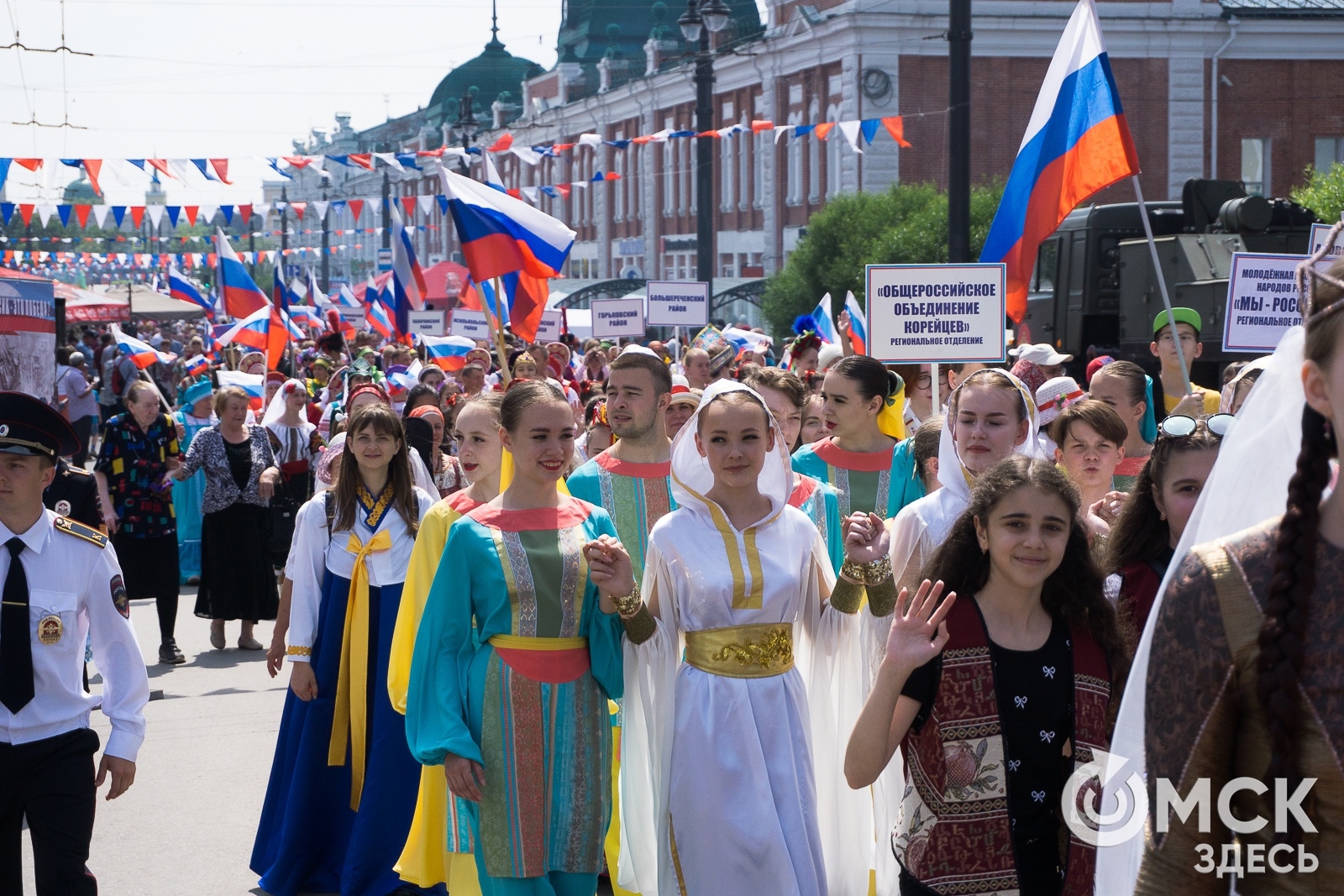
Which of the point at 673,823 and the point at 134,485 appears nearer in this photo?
the point at 673,823

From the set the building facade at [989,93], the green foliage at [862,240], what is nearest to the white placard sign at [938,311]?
the green foliage at [862,240]

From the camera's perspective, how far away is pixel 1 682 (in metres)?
4.19

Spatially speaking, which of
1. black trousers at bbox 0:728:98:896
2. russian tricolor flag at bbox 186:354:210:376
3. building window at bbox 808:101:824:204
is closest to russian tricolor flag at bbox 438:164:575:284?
black trousers at bbox 0:728:98:896

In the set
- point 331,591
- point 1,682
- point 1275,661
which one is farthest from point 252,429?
point 1275,661

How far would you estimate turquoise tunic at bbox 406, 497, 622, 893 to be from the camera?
4.46 metres

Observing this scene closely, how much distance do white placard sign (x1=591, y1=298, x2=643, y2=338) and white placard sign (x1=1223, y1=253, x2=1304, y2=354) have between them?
11.3 meters

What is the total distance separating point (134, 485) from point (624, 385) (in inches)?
216

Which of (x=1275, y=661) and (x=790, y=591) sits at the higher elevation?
(x=1275, y=661)

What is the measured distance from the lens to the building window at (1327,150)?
42.6 metres

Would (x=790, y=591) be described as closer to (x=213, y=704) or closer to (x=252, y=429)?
(x=213, y=704)

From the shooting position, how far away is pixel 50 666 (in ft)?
14.0

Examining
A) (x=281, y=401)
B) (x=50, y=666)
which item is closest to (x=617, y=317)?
(x=281, y=401)

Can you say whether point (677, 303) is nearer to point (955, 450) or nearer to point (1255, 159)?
point (955, 450)

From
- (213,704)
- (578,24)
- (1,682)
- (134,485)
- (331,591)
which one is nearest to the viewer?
(1,682)
